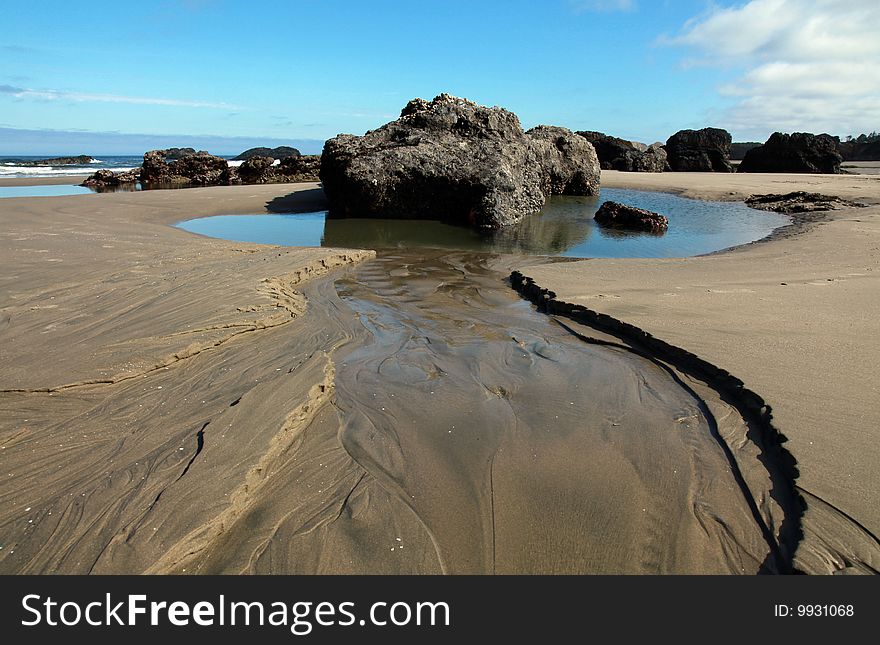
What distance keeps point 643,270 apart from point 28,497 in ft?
21.6

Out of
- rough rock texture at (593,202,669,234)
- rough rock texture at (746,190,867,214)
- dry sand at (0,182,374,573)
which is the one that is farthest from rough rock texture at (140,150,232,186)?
rough rock texture at (746,190,867,214)

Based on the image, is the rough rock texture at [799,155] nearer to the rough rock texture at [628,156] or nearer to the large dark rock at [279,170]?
the rough rock texture at [628,156]

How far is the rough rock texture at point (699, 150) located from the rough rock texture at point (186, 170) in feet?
88.4

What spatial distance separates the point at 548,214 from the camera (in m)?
13.6

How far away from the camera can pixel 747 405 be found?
3.36 m

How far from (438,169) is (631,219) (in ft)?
14.3

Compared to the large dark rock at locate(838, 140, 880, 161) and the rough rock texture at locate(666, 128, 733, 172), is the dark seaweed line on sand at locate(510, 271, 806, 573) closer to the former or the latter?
the rough rock texture at locate(666, 128, 733, 172)

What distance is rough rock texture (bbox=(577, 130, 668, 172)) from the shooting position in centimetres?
3188

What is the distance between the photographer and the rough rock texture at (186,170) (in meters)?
24.7

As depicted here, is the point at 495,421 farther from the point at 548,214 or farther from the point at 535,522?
the point at 548,214

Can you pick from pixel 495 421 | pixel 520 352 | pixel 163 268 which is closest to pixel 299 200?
pixel 163 268

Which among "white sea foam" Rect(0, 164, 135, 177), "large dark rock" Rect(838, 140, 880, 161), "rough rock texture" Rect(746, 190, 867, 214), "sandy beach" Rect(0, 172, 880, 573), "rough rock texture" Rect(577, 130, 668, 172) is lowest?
"sandy beach" Rect(0, 172, 880, 573)

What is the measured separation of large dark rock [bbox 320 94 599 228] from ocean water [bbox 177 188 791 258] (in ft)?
1.61
